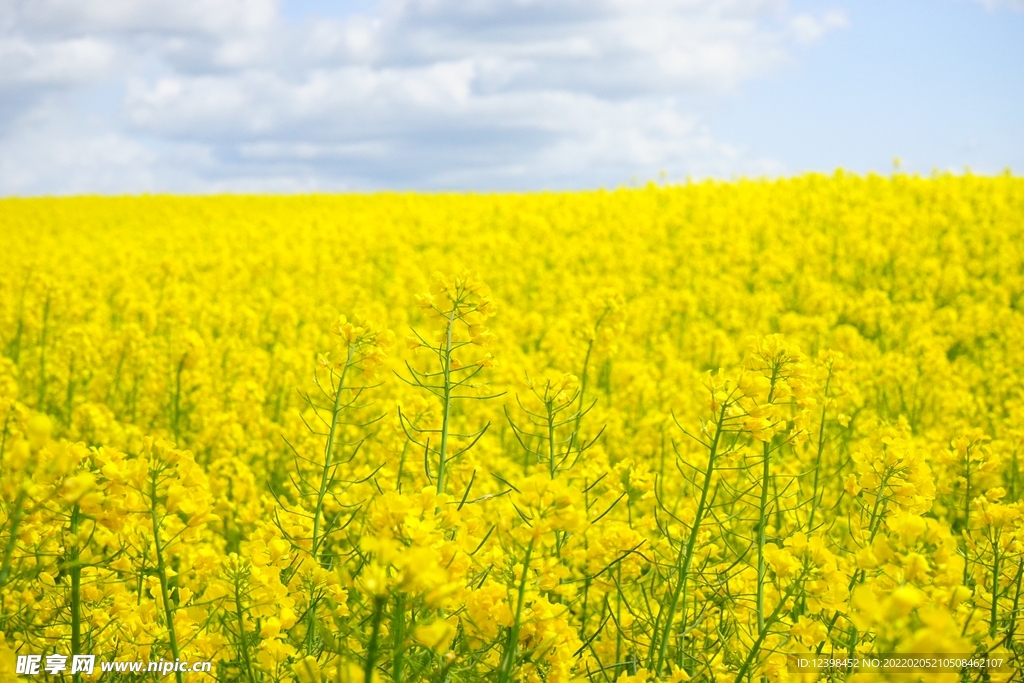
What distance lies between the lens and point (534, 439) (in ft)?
20.3

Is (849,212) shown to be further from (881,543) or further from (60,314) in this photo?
(881,543)

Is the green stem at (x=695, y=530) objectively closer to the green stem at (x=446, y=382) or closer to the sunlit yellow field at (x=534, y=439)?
the sunlit yellow field at (x=534, y=439)

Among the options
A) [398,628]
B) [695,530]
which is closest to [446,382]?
[695,530]

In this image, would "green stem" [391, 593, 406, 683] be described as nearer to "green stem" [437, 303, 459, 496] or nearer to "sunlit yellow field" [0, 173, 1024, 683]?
"sunlit yellow field" [0, 173, 1024, 683]

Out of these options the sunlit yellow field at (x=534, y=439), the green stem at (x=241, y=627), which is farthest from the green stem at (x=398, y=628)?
the green stem at (x=241, y=627)

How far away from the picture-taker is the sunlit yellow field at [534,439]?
2020 millimetres

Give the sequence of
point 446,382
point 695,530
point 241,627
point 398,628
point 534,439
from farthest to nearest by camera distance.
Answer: point 534,439, point 446,382, point 695,530, point 241,627, point 398,628

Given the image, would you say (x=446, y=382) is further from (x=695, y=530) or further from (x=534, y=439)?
(x=534, y=439)

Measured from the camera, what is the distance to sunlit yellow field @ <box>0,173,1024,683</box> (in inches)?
79.5

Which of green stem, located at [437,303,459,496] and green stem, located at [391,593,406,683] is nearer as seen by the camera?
green stem, located at [391,593,406,683]

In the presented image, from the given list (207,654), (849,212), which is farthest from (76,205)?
(207,654)

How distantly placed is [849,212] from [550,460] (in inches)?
508

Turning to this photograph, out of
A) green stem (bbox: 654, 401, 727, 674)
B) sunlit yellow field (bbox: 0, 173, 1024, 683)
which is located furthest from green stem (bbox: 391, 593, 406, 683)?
green stem (bbox: 654, 401, 727, 674)

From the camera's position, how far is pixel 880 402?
23.6 feet
